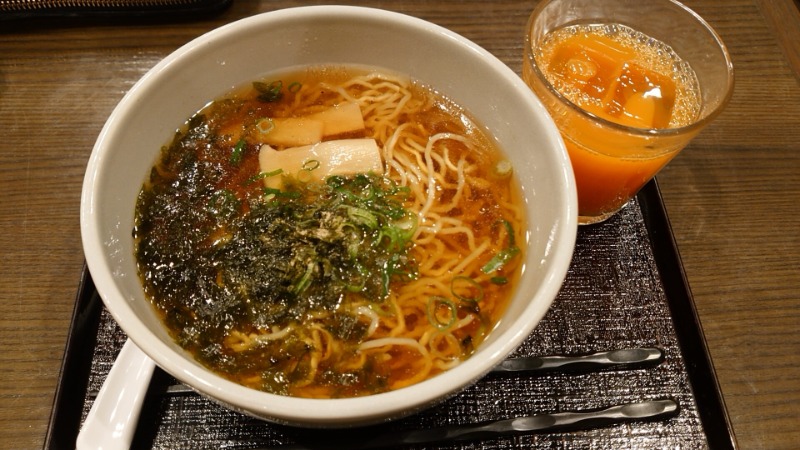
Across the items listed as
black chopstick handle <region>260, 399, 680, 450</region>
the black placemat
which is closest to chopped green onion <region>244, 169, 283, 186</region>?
the black placemat

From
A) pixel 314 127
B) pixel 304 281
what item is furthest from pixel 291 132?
pixel 304 281

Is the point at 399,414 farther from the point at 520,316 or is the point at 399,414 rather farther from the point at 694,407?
the point at 694,407

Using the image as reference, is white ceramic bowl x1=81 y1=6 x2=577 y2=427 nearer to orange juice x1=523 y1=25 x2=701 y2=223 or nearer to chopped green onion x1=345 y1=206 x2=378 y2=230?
orange juice x1=523 y1=25 x2=701 y2=223

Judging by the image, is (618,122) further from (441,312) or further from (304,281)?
(304,281)

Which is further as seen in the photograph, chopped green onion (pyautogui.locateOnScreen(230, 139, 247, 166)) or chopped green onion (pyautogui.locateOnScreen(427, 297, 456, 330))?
chopped green onion (pyautogui.locateOnScreen(230, 139, 247, 166))

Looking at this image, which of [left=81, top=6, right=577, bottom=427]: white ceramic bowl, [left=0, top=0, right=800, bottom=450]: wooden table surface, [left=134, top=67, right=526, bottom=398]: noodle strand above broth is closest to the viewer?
[left=81, top=6, right=577, bottom=427]: white ceramic bowl

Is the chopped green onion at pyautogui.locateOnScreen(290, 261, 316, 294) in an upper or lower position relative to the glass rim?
lower

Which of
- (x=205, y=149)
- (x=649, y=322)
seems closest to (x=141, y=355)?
(x=205, y=149)

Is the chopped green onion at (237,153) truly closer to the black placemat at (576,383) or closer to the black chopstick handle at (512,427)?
the black placemat at (576,383)

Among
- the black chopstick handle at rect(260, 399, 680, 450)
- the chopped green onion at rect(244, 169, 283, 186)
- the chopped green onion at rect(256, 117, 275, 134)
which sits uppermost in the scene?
the chopped green onion at rect(256, 117, 275, 134)
